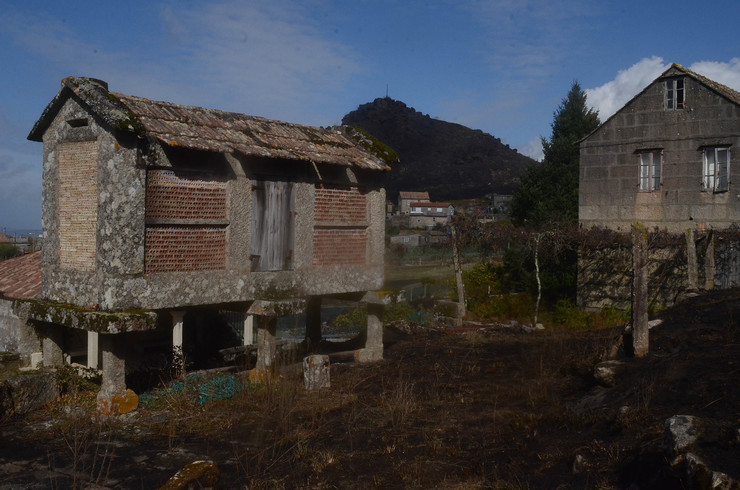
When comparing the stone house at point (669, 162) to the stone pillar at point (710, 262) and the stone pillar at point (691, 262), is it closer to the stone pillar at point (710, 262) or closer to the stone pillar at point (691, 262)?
the stone pillar at point (710, 262)

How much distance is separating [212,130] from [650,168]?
13.2 m

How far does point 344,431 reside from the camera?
25.8ft

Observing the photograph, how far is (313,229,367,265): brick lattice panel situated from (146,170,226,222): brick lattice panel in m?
2.03

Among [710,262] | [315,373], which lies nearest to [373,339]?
[315,373]

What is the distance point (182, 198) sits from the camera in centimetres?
898

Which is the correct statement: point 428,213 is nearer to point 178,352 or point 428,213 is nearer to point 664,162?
point 664,162

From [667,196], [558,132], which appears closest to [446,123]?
[558,132]

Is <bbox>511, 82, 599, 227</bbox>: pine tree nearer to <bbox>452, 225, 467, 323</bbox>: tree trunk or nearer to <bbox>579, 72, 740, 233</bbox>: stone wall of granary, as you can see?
<bbox>579, 72, 740, 233</bbox>: stone wall of granary

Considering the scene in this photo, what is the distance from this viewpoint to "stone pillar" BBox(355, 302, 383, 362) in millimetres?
12320

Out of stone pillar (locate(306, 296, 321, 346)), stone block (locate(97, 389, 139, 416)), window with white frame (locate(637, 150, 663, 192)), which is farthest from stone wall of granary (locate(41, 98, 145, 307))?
window with white frame (locate(637, 150, 663, 192))

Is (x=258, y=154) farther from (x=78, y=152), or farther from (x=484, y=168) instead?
(x=484, y=168)

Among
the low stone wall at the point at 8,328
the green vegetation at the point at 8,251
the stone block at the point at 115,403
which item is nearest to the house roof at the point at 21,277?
the low stone wall at the point at 8,328

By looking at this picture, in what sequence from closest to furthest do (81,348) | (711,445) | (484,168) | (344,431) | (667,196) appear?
(711,445) → (344,431) → (81,348) → (667,196) → (484,168)

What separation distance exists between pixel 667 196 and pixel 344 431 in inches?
527
